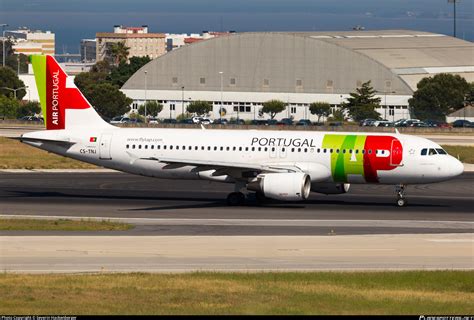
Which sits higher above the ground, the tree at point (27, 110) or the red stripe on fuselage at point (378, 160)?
the tree at point (27, 110)

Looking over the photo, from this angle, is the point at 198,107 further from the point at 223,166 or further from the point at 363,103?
the point at 223,166

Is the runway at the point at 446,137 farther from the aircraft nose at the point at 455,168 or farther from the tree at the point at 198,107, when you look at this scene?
the aircraft nose at the point at 455,168

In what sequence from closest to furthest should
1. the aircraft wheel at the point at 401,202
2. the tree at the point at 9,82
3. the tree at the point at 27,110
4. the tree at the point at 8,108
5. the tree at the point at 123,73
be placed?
1. the aircraft wheel at the point at 401,202
2. the tree at the point at 8,108
3. the tree at the point at 27,110
4. the tree at the point at 9,82
5. the tree at the point at 123,73

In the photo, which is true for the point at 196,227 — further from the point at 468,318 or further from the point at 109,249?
the point at 468,318

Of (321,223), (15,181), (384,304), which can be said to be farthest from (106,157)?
(384,304)

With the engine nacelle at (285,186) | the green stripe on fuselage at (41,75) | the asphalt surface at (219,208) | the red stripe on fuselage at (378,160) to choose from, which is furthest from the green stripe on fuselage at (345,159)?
the green stripe on fuselage at (41,75)

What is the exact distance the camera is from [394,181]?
5275 cm

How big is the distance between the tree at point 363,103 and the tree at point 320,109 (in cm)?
252

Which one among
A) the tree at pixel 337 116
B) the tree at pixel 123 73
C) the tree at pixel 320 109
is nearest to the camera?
the tree at pixel 337 116

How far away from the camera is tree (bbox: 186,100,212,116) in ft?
488

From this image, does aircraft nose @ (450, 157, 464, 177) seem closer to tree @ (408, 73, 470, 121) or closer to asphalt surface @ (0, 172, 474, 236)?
asphalt surface @ (0, 172, 474, 236)

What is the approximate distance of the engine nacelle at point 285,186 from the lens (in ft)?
165

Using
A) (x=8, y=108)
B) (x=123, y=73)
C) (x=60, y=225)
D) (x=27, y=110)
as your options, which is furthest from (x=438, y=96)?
(x=60, y=225)

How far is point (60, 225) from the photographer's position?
143 feet
